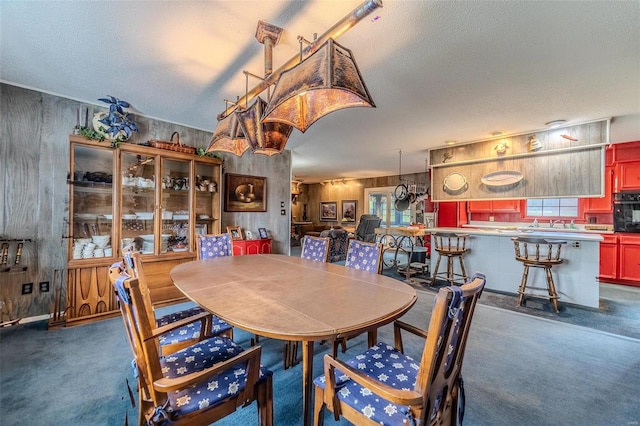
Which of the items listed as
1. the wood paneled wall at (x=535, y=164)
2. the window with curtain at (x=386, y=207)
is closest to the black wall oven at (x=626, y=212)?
the wood paneled wall at (x=535, y=164)

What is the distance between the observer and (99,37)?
2.00 metres

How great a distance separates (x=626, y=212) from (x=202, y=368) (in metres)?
6.57

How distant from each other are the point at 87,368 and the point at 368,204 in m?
8.59

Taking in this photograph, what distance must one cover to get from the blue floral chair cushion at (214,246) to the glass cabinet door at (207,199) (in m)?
1.05

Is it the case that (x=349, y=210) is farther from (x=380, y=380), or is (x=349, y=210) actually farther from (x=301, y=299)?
(x=380, y=380)

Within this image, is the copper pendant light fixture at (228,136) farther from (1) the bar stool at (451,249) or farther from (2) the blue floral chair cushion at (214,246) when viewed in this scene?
(1) the bar stool at (451,249)

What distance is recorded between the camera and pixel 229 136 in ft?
6.97

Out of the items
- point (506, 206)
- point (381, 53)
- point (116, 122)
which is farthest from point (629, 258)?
point (116, 122)

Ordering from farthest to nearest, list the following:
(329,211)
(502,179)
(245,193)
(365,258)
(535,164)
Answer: (329,211) < (245,193) < (502,179) < (535,164) < (365,258)

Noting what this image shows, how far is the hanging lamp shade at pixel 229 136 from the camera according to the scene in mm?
2082

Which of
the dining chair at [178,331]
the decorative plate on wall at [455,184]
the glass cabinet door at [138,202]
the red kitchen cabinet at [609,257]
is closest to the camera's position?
the dining chair at [178,331]

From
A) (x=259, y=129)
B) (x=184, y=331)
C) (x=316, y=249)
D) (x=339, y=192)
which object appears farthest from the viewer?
(x=339, y=192)

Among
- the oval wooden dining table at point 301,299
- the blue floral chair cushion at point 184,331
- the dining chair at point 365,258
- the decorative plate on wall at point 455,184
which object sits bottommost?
the blue floral chair cushion at point 184,331

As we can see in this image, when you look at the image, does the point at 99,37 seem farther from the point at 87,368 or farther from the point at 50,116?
the point at 87,368
